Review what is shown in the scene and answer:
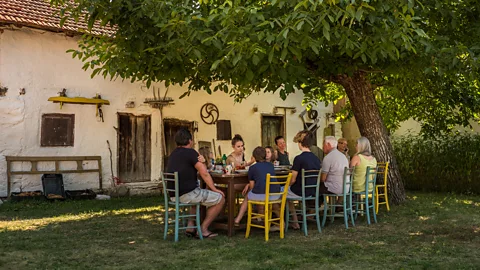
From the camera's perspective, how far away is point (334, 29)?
228 inches

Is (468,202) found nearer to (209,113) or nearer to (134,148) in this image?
(209,113)

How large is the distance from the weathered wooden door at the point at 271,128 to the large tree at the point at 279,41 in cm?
560

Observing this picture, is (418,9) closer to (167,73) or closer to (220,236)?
(167,73)

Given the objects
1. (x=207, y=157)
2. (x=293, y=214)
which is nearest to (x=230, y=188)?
(x=207, y=157)

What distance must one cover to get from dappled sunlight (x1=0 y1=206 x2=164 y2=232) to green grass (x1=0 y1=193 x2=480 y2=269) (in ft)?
0.05

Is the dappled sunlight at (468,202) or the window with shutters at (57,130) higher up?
the window with shutters at (57,130)

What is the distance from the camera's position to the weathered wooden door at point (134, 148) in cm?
1176

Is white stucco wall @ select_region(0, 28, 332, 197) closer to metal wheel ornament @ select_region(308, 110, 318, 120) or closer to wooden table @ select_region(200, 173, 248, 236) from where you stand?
metal wheel ornament @ select_region(308, 110, 318, 120)

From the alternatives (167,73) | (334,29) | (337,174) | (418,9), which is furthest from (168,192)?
(418,9)

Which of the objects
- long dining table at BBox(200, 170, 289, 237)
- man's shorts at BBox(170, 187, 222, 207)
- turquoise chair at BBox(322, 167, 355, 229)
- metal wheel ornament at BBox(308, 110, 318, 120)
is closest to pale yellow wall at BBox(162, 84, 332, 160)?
metal wheel ornament at BBox(308, 110, 318, 120)

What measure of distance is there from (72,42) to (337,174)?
23.5 feet

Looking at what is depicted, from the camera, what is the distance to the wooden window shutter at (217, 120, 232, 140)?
13398 mm

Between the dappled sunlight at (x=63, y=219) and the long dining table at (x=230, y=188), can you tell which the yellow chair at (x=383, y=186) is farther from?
the dappled sunlight at (x=63, y=219)

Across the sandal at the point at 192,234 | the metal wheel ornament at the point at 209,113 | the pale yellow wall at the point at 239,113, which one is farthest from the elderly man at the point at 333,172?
the metal wheel ornament at the point at 209,113
